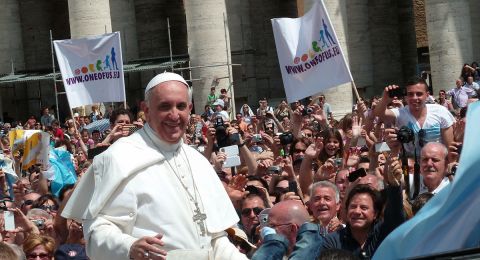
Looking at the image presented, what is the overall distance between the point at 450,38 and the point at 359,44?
231 inches

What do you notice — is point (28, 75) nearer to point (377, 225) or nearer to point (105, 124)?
point (105, 124)

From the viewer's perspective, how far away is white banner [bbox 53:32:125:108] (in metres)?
20.5

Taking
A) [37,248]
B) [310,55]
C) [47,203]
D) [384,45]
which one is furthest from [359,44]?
[37,248]

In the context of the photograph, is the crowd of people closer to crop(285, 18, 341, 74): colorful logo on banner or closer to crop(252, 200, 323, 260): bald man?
crop(252, 200, 323, 260): bald man

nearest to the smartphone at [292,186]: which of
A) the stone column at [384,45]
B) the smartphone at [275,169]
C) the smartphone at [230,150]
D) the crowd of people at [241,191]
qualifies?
the crowd of people at [241,191]

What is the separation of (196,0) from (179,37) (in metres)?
13.1

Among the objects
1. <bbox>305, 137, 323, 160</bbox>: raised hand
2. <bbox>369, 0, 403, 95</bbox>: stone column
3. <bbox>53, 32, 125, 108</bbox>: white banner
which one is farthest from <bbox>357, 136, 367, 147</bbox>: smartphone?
<bbox>369, 0, 403, 95</bbox>: stone column

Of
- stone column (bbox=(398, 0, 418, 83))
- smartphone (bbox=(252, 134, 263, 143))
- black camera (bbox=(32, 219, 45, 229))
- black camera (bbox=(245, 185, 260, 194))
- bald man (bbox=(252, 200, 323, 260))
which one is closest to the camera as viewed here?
bald man (bbox=(252, 200, 323, 260))

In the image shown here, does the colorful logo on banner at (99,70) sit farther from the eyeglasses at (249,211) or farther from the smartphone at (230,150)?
the eyeglasses at (249,211)

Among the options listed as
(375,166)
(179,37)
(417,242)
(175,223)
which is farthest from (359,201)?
(179,37)

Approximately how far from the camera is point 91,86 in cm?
2073

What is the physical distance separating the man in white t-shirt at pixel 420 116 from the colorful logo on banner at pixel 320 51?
4.29m

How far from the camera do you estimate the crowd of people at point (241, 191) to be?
6.82 meters

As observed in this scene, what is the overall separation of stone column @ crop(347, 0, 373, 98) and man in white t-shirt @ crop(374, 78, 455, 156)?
98.6 ft
